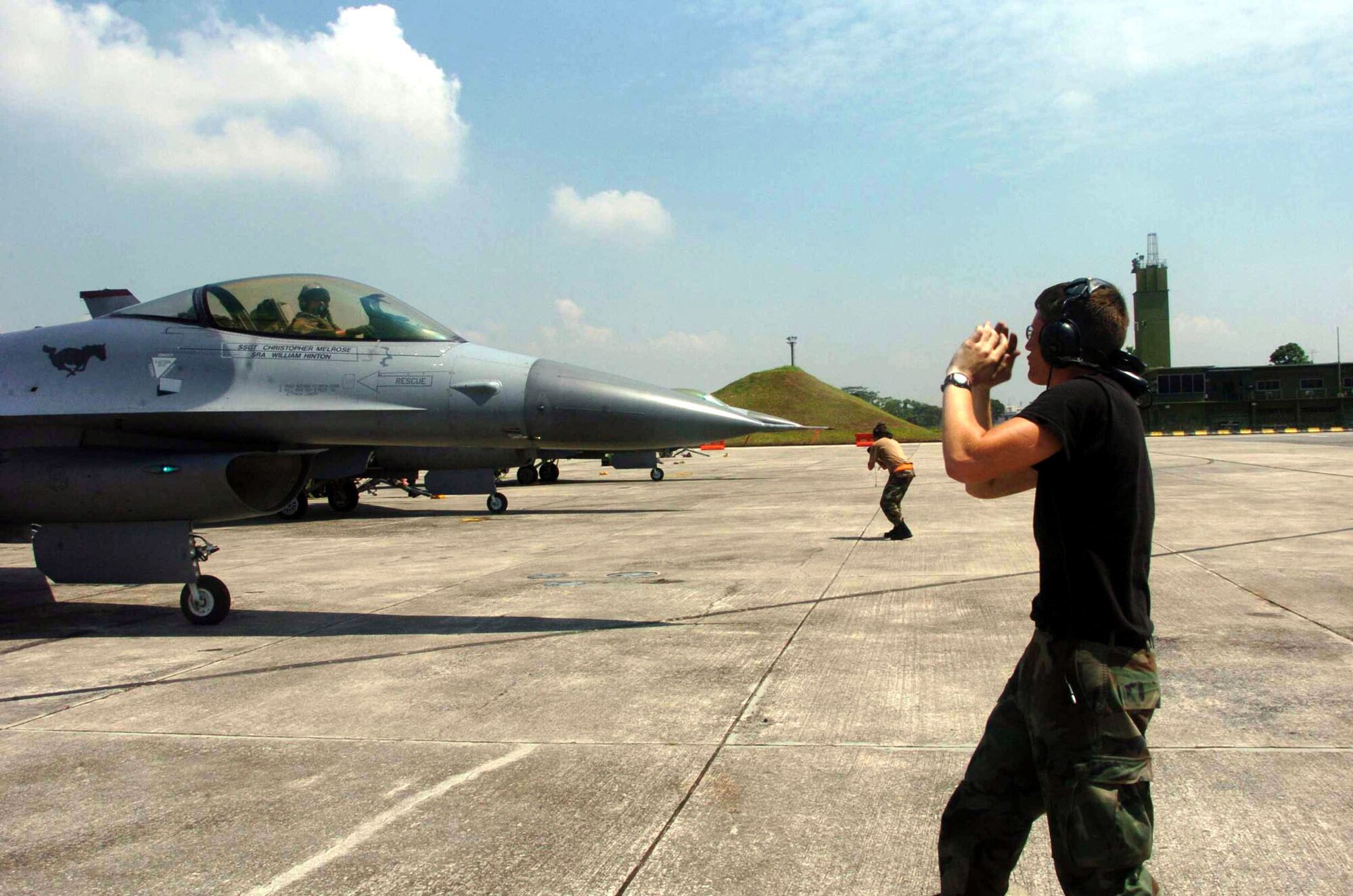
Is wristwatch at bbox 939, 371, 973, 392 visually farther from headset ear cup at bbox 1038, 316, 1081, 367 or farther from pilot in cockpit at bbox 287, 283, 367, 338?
pilot in cockpit at bbox 287, 283, 367, 338

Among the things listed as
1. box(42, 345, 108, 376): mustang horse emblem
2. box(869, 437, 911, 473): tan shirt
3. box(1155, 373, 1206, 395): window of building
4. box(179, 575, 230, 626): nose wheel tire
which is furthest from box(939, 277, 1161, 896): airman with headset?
box(1155, 373, 1206, 395): window of building

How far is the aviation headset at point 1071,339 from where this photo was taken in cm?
239

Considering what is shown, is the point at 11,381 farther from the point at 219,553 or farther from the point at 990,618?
the point at 990,618

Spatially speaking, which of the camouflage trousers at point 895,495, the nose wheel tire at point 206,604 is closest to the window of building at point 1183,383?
the camouflage trousers at point 895,495

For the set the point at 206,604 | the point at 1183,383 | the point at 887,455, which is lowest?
the point at 206,604

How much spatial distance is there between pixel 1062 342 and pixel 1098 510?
430 mm

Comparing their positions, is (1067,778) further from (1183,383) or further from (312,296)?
(1183,383)

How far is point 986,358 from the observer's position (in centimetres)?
245

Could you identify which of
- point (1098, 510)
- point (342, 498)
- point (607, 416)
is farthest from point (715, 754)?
point (342, 498)

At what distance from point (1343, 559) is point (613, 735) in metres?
7.71

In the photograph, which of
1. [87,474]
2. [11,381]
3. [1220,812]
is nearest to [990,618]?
[1220,812]

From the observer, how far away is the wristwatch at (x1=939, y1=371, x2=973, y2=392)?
240cm

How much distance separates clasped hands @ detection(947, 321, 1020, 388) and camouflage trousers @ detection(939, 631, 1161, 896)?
651 mm

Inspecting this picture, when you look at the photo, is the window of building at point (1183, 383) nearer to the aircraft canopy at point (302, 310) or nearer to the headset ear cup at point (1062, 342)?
the aircraft canopy at point (302, 310)
